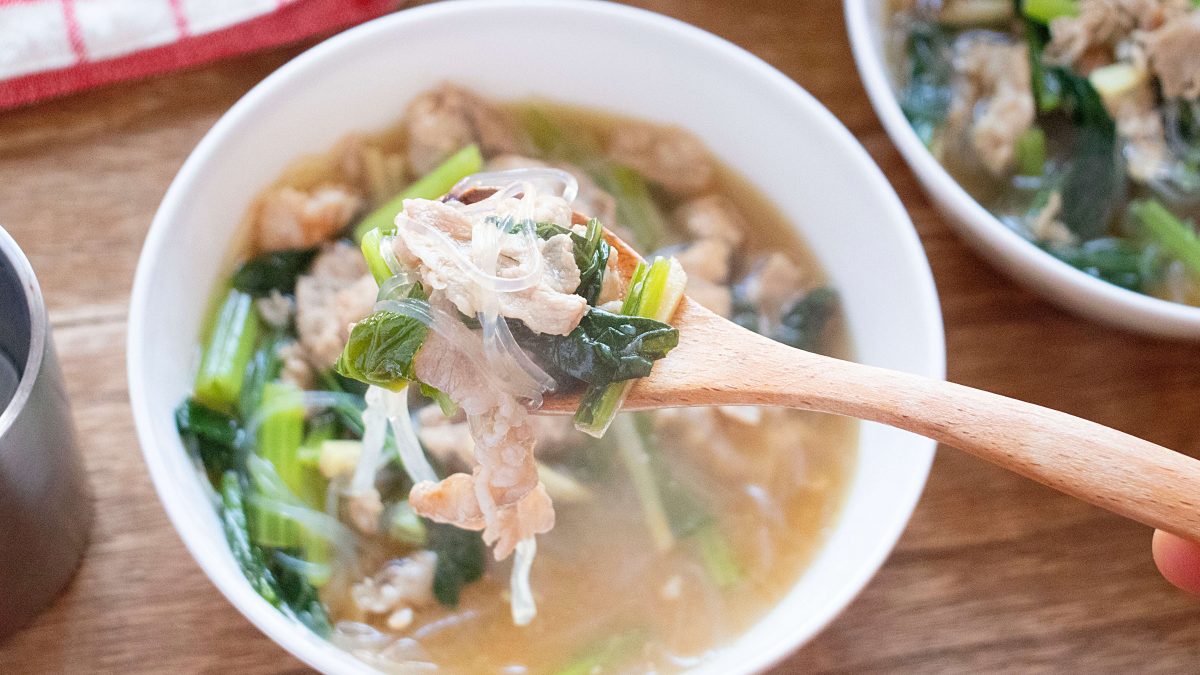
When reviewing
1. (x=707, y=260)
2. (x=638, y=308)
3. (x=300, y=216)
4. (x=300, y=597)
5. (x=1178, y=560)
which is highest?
(x=638, y=308)

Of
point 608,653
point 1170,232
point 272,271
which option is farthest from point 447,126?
point 1170,232

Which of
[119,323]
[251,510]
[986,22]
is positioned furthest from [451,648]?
[986,22]

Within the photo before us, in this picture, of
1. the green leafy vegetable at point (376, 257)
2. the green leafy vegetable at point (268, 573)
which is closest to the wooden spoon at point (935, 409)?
the green leafy vegetable at point (376, 257)

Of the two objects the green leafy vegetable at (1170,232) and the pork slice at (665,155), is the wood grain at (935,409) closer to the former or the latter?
the pork slice at (665,155)

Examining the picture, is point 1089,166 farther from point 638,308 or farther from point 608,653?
point 608,653

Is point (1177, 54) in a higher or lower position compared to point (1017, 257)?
higher

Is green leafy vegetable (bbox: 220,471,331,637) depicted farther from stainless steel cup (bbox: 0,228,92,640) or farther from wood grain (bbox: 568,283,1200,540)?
wood grain (bbox: 568,283,1200,540)

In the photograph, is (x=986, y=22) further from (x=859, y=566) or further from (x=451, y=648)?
(x=451, y=648)
